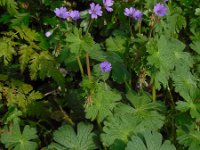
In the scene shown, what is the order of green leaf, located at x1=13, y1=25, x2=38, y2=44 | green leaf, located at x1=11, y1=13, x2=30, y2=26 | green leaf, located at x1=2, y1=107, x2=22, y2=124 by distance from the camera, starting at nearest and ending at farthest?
1. green leaf, located at x1=2, y1=107, x2=22, y2=124
2. green leaf, located at x1=13, y1=25, x2=38, y2=44
3. green leaf, located at x1=11, y1=13, x2=30, y2=26

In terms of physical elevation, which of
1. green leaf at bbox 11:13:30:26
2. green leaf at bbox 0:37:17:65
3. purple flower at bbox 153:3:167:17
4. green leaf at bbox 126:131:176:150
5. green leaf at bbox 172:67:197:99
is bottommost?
green leaf at bbox 126:131:176:150

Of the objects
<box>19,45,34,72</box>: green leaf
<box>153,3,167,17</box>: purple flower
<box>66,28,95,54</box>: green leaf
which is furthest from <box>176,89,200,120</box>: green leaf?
<box>19,45,34,72</box>: green leaf

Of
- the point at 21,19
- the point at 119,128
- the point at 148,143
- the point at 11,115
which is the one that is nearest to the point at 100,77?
the point at 119,128

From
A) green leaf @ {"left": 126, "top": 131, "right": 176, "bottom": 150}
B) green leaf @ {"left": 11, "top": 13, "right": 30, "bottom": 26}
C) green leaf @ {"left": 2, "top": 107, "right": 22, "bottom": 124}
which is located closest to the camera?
green leaf @ {"left": 126, "top": 131, "right": 176, "bottom": 150}

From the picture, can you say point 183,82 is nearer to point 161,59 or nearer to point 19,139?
point 161,59

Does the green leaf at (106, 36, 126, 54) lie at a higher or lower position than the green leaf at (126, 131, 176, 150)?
higher

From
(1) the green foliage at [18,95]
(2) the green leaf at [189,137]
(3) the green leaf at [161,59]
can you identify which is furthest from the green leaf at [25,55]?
(2) the green leaf at [189,137]

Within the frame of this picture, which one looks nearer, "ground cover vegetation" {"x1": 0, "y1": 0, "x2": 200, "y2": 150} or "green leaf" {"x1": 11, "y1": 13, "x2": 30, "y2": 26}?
"ground cover vegetation" {"x1": 0, "y1": 0, "x2": 200, "y2": 150}

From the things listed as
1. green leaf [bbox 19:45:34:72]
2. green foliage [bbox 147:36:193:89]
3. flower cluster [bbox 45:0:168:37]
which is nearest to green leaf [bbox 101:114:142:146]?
green foliage [bbox 147:36:193:89]

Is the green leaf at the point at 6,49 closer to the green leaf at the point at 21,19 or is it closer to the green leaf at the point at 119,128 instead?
the green leaf at the point at 21,19

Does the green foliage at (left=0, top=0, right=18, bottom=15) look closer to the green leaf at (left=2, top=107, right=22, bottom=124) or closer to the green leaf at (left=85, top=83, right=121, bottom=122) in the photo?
the green leaf at (left=2, top=107, right=22, bottom=124)
